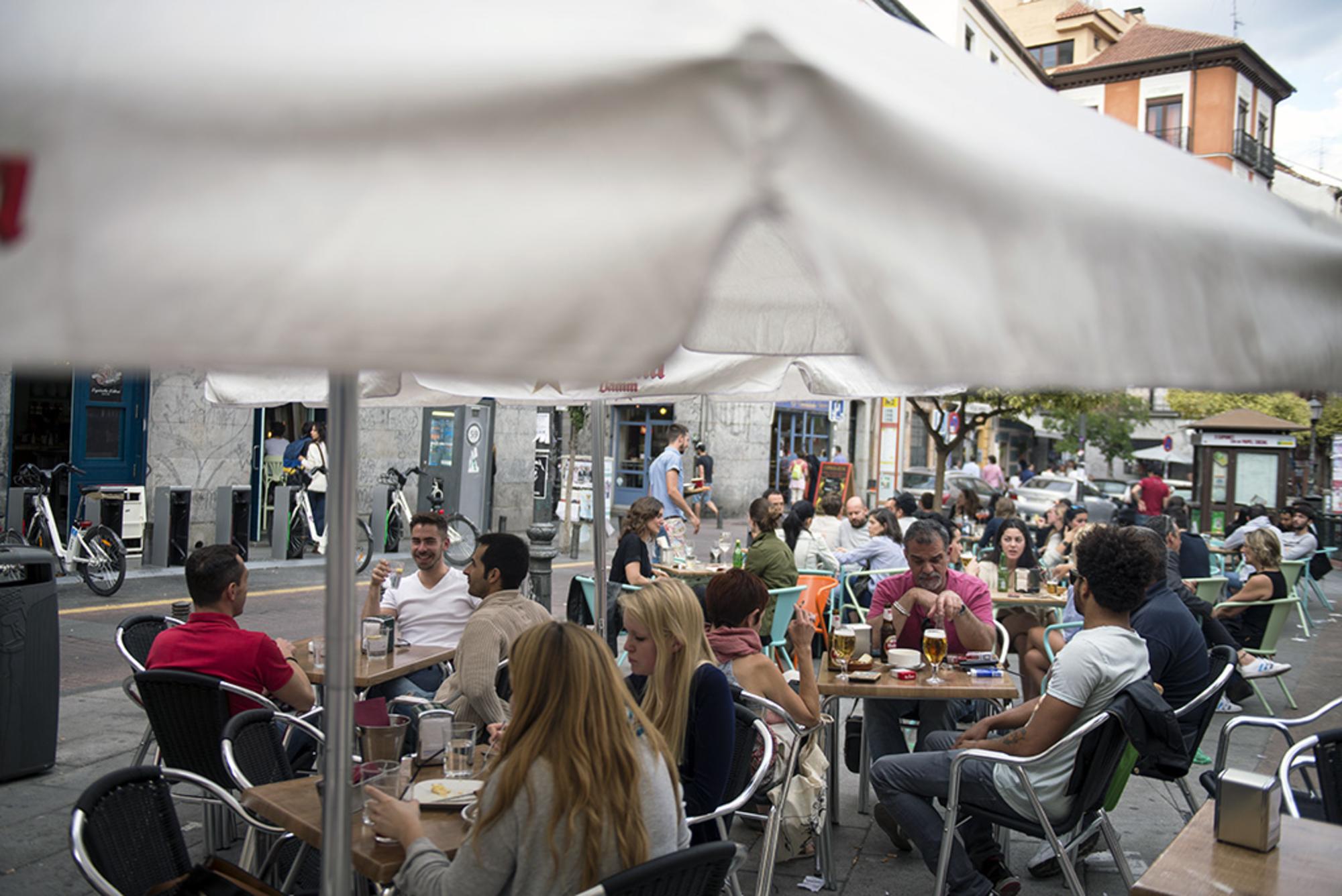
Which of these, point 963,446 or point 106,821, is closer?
point 106,821

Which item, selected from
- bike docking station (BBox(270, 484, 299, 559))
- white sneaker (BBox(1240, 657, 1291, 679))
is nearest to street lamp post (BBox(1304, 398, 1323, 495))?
white sneaker (BBox(1240, 657, 1291, 679))

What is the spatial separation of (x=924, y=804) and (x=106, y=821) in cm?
289

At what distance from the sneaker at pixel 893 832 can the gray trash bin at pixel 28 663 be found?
13.5ft

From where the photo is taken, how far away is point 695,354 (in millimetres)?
4793

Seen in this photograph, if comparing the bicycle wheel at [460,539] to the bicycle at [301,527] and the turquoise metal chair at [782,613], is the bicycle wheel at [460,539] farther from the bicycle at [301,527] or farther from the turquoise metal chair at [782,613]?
the turquoise metal chair at [782,613]

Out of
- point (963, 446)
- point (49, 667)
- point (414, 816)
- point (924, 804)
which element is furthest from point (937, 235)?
point (963, 446)

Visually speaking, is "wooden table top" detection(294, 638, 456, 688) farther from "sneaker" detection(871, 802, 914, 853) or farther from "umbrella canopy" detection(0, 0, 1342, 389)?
"umbrella canopy" detection(0, 0, 1342, 389)

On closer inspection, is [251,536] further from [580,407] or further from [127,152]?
[127,152]

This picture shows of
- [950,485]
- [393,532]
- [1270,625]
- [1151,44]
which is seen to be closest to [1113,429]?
[1151,44]

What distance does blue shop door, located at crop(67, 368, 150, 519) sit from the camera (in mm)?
14008

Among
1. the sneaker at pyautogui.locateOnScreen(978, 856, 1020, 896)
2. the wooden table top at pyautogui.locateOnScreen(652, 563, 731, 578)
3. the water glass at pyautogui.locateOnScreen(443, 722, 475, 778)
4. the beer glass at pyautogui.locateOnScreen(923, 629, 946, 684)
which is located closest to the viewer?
the water glass at pyautogui.locateOnScreen(443, 722, 475, 778)

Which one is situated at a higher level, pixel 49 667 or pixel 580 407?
pixel 580 407

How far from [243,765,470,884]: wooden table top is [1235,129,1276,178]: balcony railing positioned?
54418mm

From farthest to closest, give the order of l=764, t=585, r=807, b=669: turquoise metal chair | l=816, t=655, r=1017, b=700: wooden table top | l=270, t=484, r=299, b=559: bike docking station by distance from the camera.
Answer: l=270, t=484, r=299, b=559: bike docking station → l=764, t=585, r=807, b=669: turquoise metal chair → l=816, t=655, r=1017, b=700: wooden table top
